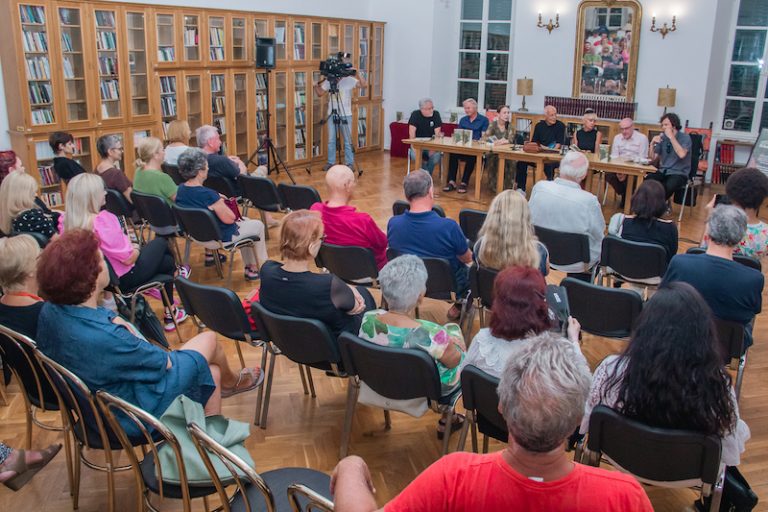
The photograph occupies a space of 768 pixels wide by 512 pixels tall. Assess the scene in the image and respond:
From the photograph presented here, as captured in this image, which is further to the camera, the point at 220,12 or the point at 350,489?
the point at 220,12

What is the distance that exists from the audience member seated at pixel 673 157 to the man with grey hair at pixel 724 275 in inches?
200

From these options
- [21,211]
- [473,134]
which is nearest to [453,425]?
[21,211]

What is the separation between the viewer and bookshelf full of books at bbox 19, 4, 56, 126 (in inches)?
305

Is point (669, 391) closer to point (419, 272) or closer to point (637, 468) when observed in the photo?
point (637, 468)

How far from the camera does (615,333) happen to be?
13.6ft

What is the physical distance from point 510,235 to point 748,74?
345 inches

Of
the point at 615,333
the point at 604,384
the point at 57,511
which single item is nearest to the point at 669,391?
the point at 604,384

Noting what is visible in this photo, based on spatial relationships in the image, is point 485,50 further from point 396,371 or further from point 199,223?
point 396,371

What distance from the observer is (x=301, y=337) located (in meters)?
3.40

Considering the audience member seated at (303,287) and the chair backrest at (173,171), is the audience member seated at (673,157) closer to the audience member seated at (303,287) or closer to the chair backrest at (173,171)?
the chair backrest at (173,171)

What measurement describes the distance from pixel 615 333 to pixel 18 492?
3.30m

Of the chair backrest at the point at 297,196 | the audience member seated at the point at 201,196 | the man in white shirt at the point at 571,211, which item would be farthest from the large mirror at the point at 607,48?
the audience member seated at the point at 201,196

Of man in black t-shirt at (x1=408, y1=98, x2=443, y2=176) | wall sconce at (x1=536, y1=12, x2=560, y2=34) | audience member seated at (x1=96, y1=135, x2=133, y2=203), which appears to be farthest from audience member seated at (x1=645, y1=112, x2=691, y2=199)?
audience member seated at (x1=96, y1=135, x2=133, y2=203)

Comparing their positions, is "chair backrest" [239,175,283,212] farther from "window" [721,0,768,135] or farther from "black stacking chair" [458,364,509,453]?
"window" [721,0,768,135]
